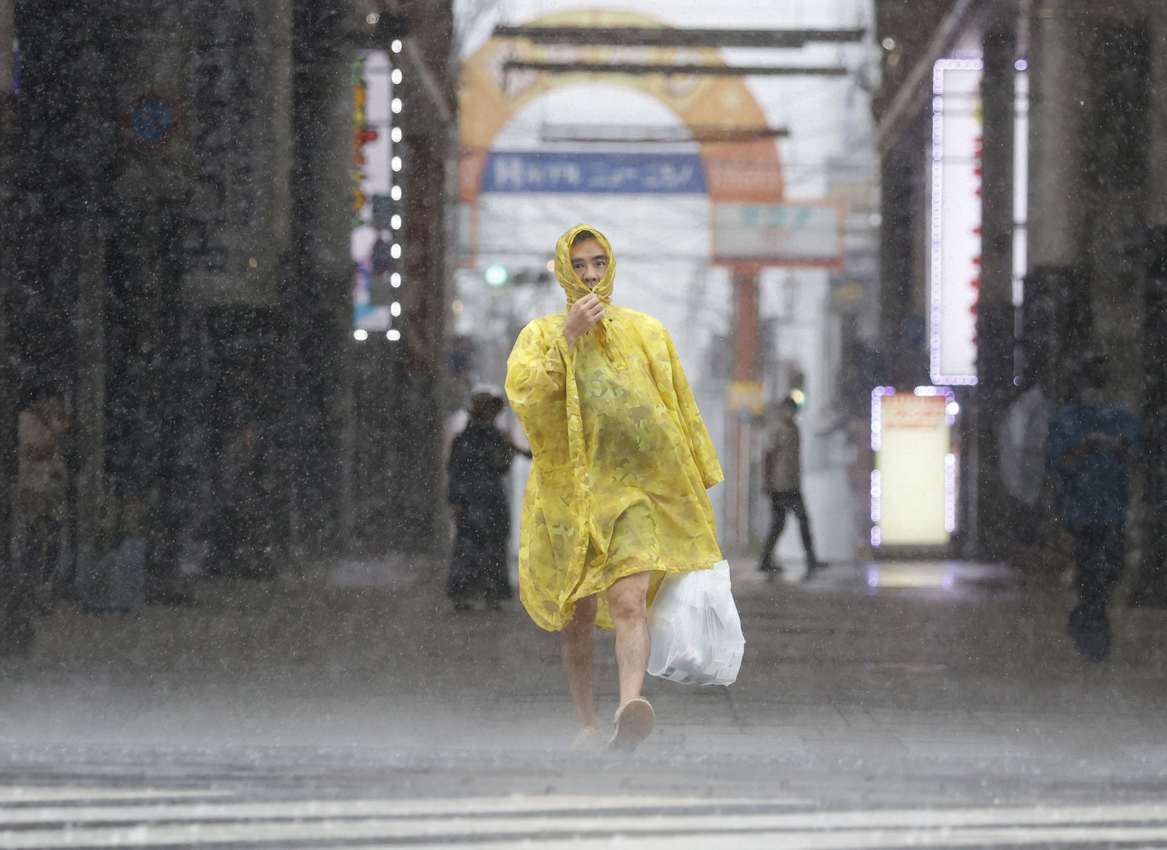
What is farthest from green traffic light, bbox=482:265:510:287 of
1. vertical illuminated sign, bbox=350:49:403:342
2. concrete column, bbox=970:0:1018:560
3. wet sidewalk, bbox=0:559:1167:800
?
concrete column, bbox=970:0:1018:560

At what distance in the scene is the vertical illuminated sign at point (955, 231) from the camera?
16.7 metres

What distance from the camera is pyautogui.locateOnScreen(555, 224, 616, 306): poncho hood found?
6.29m

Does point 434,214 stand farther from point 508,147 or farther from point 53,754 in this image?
point 53,754

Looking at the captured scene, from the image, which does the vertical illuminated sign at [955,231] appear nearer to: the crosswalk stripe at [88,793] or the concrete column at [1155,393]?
the concrete column at [1155,393]

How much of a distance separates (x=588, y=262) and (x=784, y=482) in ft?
29.8

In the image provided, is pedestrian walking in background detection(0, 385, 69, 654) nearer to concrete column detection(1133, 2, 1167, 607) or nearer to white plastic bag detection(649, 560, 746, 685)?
white plastic bag detection(649, 560, 746, 685)

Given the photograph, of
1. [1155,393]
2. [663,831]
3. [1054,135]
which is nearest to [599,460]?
Answer: [663,831]

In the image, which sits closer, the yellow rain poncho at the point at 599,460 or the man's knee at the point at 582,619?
the yellow rain poncho at the point at 599,460

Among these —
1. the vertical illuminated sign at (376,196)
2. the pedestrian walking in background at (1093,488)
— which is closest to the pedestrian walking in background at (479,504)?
the vertical illuminated sign at (376,196)

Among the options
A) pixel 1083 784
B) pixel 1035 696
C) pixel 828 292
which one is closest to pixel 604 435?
pixel 1083 784

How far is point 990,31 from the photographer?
584 inches

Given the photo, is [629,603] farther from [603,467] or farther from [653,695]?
[653,695]

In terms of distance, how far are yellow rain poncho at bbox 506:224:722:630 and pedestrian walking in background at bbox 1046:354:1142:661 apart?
11.5 feet

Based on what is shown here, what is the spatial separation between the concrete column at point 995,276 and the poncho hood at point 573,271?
9.92m
